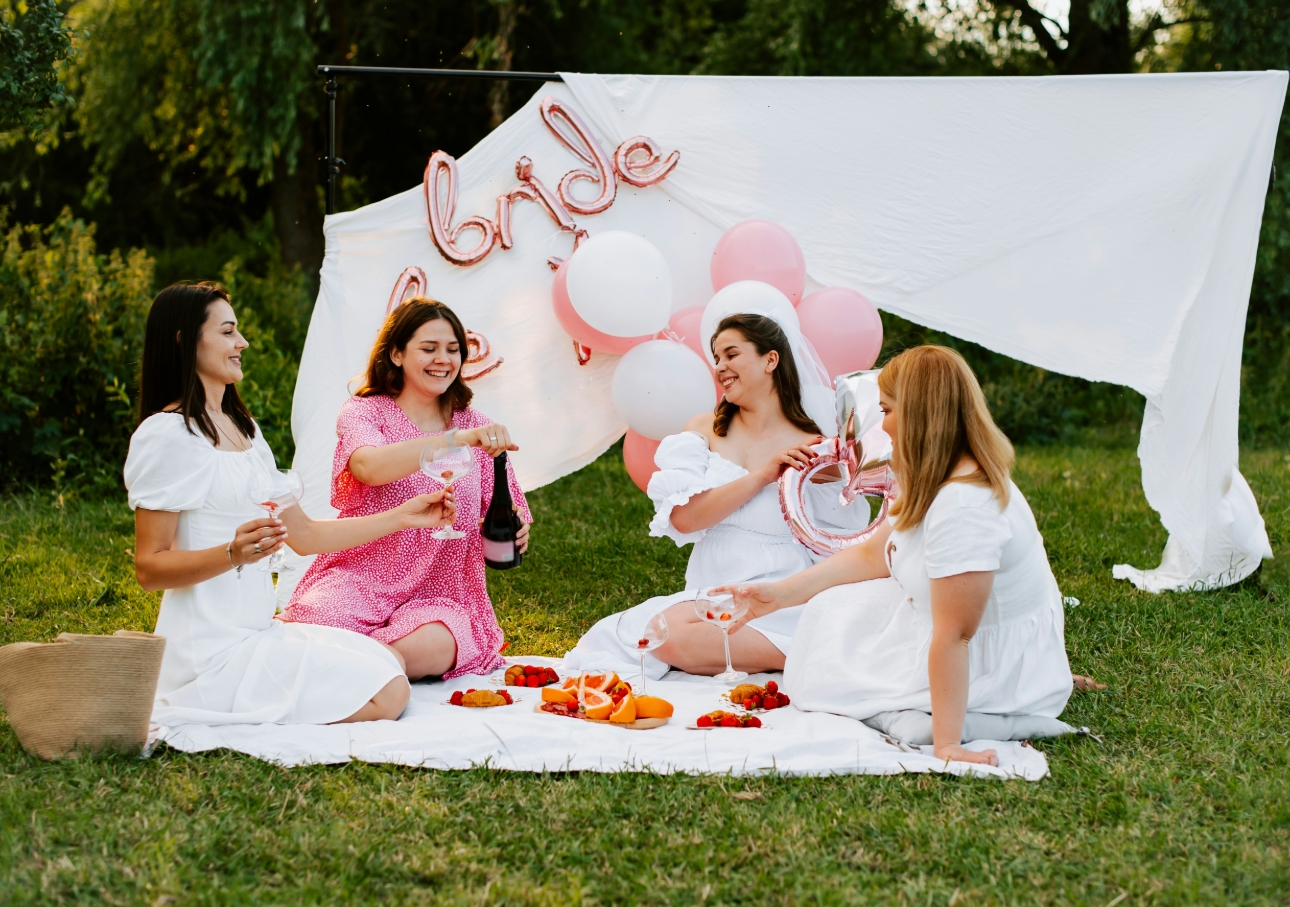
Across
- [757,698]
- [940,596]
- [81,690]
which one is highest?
[940,596]

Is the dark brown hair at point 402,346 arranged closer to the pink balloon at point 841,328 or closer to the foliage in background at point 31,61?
the pink balloon at point 841,328

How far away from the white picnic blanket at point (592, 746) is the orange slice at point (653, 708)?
46mm

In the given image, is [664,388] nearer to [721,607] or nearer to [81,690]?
[721,607]

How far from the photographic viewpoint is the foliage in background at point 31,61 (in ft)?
14.9

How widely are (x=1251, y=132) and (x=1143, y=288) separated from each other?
0.75 m

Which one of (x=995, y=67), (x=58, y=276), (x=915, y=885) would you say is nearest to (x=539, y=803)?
(x=915, y=885)

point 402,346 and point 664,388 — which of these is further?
point 664,388

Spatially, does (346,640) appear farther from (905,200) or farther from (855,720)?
(905,200)

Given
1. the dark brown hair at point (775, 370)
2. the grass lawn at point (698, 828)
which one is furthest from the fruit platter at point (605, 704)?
the dark brown hair at point (775, 370)

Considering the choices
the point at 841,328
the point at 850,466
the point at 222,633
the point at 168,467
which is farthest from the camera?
the point at 841,328

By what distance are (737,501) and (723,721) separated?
92 centimetres

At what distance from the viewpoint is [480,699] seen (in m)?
3.95

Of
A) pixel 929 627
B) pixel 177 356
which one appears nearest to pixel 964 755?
pixel 929 627

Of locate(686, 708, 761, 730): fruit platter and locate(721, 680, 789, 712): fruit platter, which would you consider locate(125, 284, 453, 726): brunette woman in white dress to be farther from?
locate(721, 680, 789, 712): fruit platter
